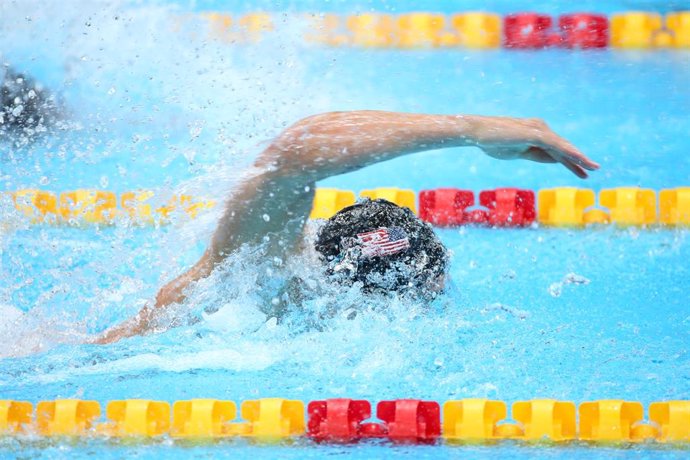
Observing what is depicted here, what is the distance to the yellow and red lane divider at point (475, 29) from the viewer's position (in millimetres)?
5766

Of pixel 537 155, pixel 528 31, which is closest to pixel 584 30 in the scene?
pixel 528 31

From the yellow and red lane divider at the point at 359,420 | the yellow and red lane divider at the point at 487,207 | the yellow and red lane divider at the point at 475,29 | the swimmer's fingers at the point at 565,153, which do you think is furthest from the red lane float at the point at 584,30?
the yellow and red lane divider at the point at 359,420

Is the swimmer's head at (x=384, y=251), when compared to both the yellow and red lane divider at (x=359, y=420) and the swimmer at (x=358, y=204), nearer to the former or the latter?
the swimmer at (x=358, y=204)

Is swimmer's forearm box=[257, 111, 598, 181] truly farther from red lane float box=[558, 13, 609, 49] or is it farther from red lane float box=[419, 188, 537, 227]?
red lane float box=[558, 13, 609, 49]

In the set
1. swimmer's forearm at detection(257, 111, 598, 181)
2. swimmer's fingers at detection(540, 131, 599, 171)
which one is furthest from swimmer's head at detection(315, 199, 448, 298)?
swimmer's fingers at detection(540, 131, 599, 171)

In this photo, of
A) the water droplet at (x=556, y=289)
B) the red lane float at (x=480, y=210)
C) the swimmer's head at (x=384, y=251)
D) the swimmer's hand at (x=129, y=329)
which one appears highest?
the red lane float at (x=480, y=210)

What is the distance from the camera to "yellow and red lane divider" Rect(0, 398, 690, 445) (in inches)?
82.0

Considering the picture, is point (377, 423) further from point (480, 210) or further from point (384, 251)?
point (480, 210)

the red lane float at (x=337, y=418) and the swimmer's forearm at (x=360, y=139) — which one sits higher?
the swimmer's forearm at (x=360, y=139)

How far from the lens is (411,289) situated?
7.89 ft

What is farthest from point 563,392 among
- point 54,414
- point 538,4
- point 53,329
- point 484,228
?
point 538,4

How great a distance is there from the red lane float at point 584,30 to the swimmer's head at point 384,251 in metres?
3.65

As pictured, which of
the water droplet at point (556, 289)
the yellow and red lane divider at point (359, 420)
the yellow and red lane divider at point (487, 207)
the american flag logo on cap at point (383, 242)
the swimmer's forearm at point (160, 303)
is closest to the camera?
the yellow and red lane divider at point (359, 420)

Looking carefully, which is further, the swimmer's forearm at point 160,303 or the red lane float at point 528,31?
the red lane float at point 528,31
